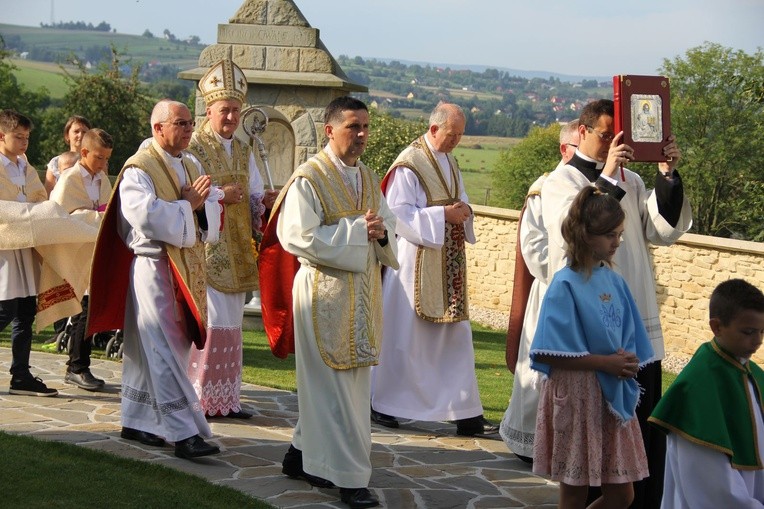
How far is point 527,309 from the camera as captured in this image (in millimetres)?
7508

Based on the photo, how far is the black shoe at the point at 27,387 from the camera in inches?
337

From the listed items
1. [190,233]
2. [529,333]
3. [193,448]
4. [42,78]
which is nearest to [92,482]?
[193,448]

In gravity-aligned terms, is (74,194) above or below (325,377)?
above

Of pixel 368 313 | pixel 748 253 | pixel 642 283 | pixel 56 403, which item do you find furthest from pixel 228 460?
pixel 748 253

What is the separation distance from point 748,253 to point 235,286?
8173mm

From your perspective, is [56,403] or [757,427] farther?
[56,403]

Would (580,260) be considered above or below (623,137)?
below

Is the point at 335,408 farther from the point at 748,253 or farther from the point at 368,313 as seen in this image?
the point at 748,253

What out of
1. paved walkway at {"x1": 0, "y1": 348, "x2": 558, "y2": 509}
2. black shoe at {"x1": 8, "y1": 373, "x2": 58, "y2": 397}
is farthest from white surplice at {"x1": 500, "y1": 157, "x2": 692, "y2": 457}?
black shoe at {"x1": 8, "y1": 373, "x2": 58, "y2": 397}

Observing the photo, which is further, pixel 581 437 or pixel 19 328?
pixel 19 328

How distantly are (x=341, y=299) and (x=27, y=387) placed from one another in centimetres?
333

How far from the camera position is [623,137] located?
5914mm

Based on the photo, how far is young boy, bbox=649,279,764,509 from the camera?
4.57m

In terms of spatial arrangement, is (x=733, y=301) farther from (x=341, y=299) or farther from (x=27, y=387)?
(x=27, y=387)
